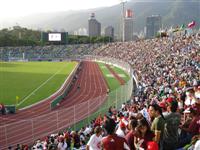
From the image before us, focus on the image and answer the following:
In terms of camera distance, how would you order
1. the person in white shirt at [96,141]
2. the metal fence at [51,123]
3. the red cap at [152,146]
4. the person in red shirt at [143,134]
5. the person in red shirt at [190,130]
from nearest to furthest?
the red cap at [152,146] → the person in red shirt at [143,134] → the person in white shirt at [96,141] → the person in red shirt at [190,130] → the metal fence at [51,123]

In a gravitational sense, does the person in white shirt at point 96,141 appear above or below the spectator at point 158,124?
below

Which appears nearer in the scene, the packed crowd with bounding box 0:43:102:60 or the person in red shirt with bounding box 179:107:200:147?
the person in red shirt with bounding box 179:107:200:147

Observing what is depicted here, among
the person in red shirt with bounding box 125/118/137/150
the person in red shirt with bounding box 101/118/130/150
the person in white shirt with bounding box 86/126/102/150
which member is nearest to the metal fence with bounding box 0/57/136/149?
the person in white shirt with bounding box 86/126/102/150

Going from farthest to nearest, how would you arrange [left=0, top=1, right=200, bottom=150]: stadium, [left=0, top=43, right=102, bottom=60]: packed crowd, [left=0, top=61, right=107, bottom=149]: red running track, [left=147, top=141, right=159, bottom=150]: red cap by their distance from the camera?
1. [left=0, top=43, right=102, bottom=60]: packed crowd
2. [left=0, top=61, right=107, bottom=149]: red running track
3. [left=0, top=1, right=200, bottom=150]: stadium
4. [left=147, top=141, right=159, bottom=150]: red cap

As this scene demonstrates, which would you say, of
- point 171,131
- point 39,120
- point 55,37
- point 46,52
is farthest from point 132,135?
point 46,52

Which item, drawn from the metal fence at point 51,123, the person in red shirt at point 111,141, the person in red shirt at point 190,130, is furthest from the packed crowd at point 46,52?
the person in red shirt at point 111,141

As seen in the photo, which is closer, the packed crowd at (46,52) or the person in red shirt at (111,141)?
the person in red shirt at (111,141)

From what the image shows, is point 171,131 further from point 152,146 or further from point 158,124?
point 152,146

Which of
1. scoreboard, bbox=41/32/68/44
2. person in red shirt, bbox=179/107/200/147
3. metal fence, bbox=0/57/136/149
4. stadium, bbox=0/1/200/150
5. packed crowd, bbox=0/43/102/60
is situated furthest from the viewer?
scoreboard, bbox=41/32/68/44

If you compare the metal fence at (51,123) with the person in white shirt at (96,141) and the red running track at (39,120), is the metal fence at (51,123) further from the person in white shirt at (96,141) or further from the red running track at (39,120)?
the person in white shirt at (96,141)

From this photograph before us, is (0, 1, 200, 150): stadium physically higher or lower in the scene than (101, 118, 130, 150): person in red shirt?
lower

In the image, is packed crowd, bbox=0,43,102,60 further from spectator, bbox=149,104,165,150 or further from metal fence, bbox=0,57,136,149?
spectator, bbox=149,104,165,150

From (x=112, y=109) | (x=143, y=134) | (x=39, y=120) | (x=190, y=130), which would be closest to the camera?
(x=143, y=134)

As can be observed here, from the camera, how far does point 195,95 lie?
9.69 metres
